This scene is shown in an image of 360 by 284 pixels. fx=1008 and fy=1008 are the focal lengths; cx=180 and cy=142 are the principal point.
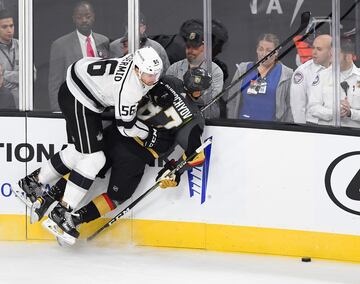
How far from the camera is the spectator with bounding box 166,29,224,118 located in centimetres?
584

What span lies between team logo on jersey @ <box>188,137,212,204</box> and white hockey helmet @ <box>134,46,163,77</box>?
2.04 ft

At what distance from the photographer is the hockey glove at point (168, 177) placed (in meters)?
5.74

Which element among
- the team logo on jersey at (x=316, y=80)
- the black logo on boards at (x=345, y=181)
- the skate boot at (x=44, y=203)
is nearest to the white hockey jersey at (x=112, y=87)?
the skate boot at (x=44, y=203)

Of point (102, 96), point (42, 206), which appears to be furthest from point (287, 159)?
point (42, 206)

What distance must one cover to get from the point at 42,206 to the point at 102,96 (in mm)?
785

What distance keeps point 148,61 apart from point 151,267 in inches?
44.9

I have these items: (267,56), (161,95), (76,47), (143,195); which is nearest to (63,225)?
(143,195)

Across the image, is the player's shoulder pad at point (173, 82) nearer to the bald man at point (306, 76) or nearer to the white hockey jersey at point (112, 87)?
the white hockey jersey at point (112, 87)


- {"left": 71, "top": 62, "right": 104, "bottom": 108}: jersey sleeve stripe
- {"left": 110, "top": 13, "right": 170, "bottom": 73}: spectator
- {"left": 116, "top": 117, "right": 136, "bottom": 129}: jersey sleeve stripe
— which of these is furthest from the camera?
{"left": 110, "top": 13, "right": 170, "bottom": 73}: spectator

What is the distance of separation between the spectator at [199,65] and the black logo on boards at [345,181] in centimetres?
76

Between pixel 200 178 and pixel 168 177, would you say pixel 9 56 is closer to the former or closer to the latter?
pixel 168 177

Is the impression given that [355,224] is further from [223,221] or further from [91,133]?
[91,133]

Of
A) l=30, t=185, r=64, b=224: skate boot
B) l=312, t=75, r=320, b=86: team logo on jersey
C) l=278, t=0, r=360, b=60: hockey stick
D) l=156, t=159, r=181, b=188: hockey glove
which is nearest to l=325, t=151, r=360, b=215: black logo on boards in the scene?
l=312, t=75, r=320, b=86: team logo on jersey

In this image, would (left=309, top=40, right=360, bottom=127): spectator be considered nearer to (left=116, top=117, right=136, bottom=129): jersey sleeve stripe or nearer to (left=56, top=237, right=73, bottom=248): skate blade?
(left=116, top=117, right=136, bottom=129): jersey sleeve stripe
